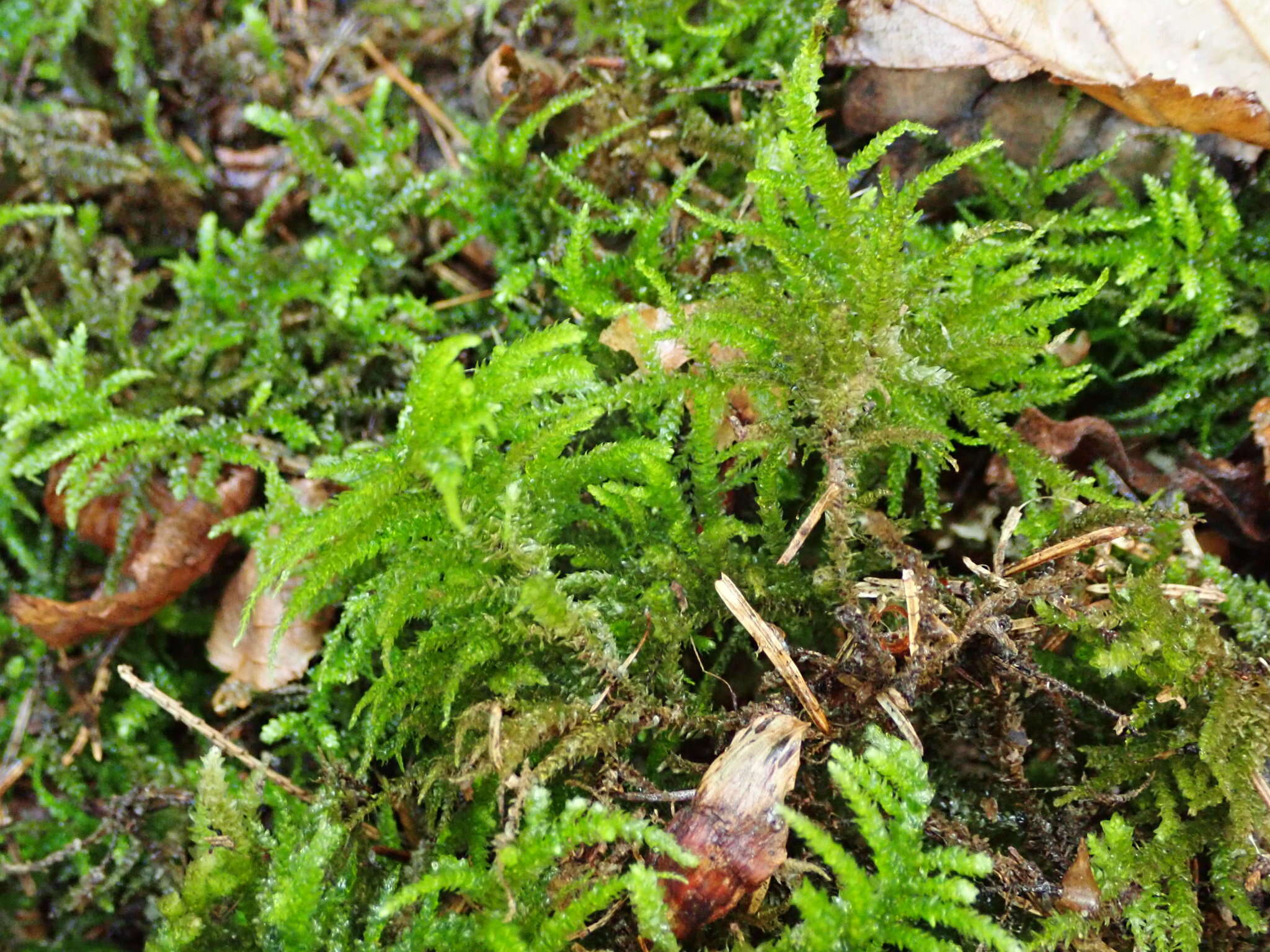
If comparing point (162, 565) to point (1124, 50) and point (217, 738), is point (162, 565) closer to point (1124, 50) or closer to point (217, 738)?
point (217, 738)

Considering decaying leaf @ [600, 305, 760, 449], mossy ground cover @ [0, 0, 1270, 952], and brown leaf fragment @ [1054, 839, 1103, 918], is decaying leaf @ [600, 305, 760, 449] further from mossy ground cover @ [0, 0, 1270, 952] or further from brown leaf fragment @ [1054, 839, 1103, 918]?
brown leaf fragment @ [1054, 839, 1103, 918]

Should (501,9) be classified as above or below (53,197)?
above

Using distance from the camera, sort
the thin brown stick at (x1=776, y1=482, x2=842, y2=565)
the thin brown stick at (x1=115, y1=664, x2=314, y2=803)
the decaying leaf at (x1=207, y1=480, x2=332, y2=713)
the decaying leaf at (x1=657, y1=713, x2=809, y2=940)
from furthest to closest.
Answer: the decaying leaf at (x1=207, y1=480, x2=332, y2=713), the thin brown stick at (x1=115, y1=664, x2=314, y2=803), the thin brown stick at (x1=776, y1=482, x2=842, y2=565), the decaying leaf at (x1=657, y1=713, x2=809, y2=940)

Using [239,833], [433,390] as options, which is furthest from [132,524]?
[433,390]

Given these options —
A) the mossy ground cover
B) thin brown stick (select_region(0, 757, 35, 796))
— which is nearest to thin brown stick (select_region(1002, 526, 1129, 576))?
the mossy ground cover

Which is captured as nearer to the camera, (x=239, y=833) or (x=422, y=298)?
(x=239, y=833)

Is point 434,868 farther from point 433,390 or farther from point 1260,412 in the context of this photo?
point 1260,412
